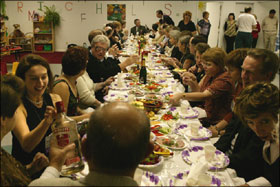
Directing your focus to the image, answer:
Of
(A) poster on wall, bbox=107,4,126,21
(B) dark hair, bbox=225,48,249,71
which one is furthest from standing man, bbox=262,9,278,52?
(B) dark hair, bbox=225,48,249,71

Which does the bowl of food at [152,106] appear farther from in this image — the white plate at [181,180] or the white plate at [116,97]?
the white plate at [181,180]

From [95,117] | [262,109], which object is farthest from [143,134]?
[262,109]

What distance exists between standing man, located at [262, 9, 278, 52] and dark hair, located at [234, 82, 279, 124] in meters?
8.87

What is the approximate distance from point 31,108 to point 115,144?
1.16 metres

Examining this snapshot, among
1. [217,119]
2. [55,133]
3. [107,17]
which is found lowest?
[217,119]

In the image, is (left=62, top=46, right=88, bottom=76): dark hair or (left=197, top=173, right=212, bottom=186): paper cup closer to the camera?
(left=197, top=173, right=212, bottom=186): paper cup

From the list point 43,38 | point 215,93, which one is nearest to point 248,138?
point 215,93

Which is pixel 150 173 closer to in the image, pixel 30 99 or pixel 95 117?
pixel 95 117

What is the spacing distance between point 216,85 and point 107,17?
8.97 metres

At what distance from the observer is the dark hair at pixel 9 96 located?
121 cm

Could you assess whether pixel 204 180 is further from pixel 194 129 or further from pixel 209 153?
pixel 194 129

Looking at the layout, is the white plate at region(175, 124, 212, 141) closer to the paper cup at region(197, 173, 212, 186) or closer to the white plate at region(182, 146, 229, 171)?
the white plate at region(182, 146, 229, 171)

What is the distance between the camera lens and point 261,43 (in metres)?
10.2

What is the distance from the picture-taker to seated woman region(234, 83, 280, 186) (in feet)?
4.64
